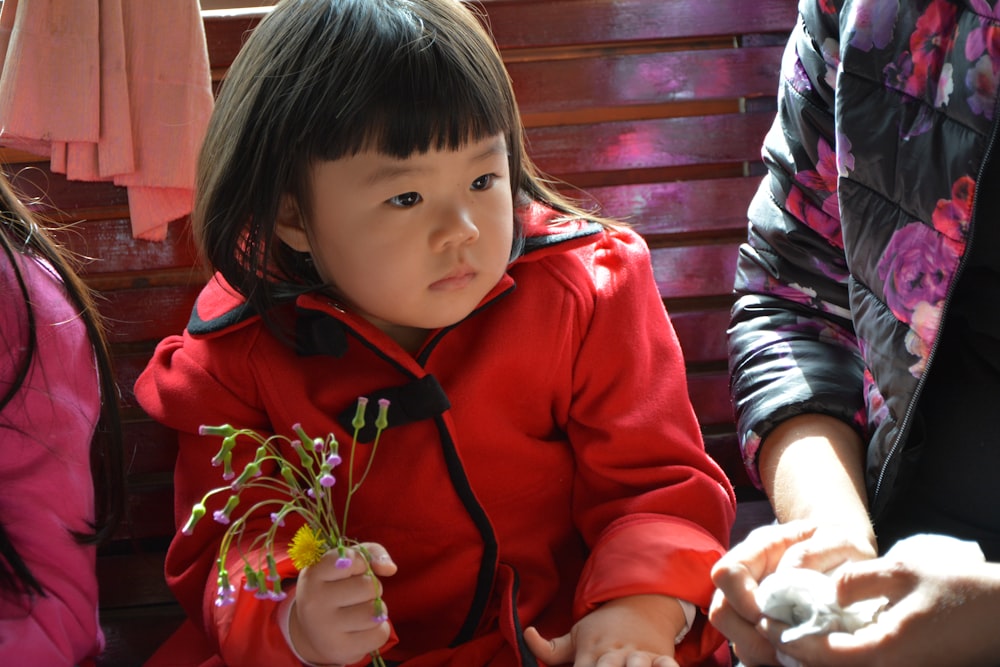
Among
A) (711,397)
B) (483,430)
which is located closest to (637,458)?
(483,430)

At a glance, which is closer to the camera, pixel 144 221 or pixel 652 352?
pixel 652 352

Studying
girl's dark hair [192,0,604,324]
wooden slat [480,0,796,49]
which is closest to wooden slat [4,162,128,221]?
girl's dark hair [192,0,604,324]

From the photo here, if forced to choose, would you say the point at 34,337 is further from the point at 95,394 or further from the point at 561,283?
the point at 561,283

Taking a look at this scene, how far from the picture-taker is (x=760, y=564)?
1.17m

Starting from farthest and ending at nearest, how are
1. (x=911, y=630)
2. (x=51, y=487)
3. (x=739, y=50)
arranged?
(x=739, y=50) < (x=51, y=487) < (x=911, y=630)

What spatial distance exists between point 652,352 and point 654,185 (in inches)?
20.3

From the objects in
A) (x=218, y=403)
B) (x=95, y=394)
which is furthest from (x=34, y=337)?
(x=218, y=403)

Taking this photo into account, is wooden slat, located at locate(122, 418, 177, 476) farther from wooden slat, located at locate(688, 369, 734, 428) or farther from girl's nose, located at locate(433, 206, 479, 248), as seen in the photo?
wooden slat, located at locate(688, 369, 734, 428)

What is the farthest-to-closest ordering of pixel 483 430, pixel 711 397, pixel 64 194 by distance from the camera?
pixel 711 397, pixel 64 194, pixel 483 430

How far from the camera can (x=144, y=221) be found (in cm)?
179

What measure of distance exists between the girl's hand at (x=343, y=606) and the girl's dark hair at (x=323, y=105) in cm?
40

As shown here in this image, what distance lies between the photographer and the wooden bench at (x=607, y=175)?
72.8 inches

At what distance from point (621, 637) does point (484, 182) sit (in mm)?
586

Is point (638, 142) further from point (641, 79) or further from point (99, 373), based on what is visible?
point (99, 373)
